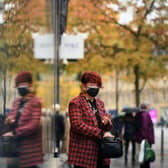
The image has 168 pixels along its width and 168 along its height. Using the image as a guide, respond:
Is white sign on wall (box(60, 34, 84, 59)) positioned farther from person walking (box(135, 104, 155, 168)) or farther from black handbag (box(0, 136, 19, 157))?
black handbag (box(0, 136, 19, 157))

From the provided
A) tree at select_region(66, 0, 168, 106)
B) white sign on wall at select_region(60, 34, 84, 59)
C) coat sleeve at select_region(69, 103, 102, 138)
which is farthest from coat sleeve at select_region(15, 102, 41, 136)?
tree at select_region(66, 0, 168, 106)

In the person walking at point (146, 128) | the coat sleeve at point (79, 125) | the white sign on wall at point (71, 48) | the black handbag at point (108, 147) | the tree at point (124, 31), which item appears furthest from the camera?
the tree at point (124, 31)

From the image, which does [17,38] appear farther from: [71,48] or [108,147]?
[71,48]

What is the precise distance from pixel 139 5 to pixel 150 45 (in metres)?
1.37

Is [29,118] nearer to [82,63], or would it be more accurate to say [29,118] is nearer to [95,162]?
[95,162]

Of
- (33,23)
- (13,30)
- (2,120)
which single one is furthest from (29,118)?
(33,23)

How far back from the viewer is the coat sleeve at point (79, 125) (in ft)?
12.8

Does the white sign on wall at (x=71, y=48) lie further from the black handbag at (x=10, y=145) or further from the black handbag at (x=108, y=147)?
the black handbag at (x=10, y=145)

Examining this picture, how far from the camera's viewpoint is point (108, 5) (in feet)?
59.6

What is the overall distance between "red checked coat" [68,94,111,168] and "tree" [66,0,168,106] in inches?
540

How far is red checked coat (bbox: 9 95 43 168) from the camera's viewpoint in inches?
56.0

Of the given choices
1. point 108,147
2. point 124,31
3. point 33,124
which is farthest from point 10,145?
point 124,31

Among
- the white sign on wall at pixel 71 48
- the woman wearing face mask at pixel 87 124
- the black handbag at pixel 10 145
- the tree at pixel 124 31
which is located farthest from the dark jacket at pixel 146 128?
the black handbag at pixel 10 145

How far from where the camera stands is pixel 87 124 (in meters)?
3.93
